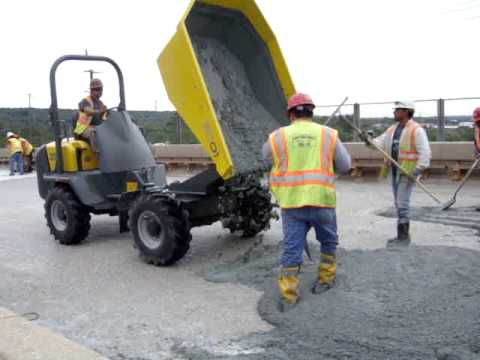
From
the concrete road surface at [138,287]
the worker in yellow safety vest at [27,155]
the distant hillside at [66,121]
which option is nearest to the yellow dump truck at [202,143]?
the concrete road surface at [138,287]

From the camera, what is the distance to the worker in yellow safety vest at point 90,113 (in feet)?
26.3

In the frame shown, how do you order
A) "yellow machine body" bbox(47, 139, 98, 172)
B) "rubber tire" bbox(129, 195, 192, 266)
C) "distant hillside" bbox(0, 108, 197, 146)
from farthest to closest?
1. "distant hillside" bbox(0, 108, 197, 146)
2. "yellow machine body" bbox(47, 139, 98, 172)
3. "rubber tire" bbox(129, 195, 192, 266)

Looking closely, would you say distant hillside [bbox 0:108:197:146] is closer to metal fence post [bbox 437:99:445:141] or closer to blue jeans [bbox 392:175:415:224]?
blue jeans [bbox 392:175:415:224]

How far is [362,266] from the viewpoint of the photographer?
17.6 feet

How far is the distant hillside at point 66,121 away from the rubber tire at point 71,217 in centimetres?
108

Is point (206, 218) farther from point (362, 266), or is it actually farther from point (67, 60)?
point (67, 60)

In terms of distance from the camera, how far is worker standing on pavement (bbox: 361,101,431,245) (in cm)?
683

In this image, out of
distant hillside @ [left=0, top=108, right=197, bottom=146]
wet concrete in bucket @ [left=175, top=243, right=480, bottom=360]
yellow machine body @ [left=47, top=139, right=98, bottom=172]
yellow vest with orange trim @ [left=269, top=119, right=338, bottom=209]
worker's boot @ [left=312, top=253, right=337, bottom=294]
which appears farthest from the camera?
distant hillside @ [left=0, top=108, right=197, bottom=146]

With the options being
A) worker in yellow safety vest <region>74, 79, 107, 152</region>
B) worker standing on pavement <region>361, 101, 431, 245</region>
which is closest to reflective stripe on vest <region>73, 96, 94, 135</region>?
worker in yellow safety vest <region>74, 79, 107, 152</region>

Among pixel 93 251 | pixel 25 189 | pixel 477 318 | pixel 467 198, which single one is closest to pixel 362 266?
pixel 477 318

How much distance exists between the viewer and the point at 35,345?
392cm

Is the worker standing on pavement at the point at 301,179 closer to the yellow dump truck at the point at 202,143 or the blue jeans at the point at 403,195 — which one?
the yellow dump truck at the point at 202,143

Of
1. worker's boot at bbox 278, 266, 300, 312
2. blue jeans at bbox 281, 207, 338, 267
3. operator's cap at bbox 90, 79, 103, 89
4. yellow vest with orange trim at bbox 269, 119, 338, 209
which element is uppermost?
operator's cap at bbox 90, 79, 103, 89

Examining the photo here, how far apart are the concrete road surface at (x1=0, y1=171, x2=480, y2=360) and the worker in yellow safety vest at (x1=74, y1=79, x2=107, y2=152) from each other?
5.25ft
